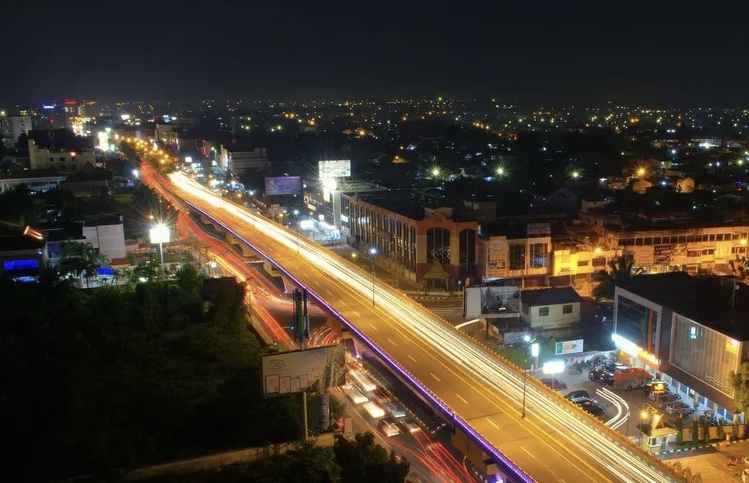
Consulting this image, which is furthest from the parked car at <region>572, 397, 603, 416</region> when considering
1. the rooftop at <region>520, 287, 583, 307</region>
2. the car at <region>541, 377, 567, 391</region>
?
the rooftop at <region>520, 287, 583, 307</region>

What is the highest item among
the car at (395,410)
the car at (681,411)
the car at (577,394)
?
the car at (577,394)

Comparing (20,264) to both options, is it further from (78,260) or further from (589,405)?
(589,405)

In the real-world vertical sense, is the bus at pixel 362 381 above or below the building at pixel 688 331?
below

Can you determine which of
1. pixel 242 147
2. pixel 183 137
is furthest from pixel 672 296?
pixel 183 137

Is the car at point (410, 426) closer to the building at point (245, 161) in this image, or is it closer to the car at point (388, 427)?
the car at point (388, 427)

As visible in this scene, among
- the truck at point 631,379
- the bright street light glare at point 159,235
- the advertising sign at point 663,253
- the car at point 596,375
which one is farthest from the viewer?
the advertising sign at point 663,253

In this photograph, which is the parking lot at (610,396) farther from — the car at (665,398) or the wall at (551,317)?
the wall at (551,317)

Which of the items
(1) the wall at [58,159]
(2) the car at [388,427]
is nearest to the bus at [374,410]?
(2) the car at [388,427]

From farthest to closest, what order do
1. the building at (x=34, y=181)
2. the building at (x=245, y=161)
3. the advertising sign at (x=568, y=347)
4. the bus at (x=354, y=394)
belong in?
1. the building at (x=245, y=161)
2. the building at (x=34, y=181)
3. the advertising sign at (x=568, y=347)
4. the bus at (x=354, y=394)

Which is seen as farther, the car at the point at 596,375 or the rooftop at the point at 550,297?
the rooftop at the point at 550,297
